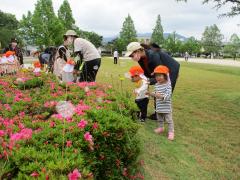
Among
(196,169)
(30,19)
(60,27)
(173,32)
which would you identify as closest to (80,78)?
(196,169)

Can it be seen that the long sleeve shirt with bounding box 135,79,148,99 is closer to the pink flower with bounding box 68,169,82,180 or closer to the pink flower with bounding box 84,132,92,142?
the pink flower with bounding box 84,132,92,142

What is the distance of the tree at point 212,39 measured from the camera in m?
96.5

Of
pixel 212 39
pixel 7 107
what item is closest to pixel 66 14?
pixel 7 107

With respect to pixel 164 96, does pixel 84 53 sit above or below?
above

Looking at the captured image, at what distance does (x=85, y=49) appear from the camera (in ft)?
21.6

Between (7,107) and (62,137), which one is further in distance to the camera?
(7,107)

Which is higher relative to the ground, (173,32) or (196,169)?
(173,32)

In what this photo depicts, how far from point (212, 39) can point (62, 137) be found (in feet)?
330

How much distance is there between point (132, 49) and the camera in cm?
511

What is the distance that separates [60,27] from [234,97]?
32.9m

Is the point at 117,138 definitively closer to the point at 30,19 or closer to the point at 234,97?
the point at 234,97

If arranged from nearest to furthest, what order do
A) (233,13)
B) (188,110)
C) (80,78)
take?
(80,78) → (188,110) → (233,13)

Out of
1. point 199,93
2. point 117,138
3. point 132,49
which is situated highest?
point 132,49

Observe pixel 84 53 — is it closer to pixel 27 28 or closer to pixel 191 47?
pixel 27 28
